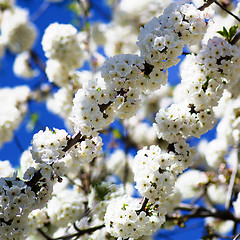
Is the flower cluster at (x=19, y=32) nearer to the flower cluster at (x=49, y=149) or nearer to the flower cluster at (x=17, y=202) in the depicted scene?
the flower cluster at (x=49, y=149)

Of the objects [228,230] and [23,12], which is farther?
[23,12]

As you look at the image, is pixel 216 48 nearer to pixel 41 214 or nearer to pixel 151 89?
pixel 151 89

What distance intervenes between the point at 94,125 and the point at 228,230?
Answer: 6.75 meters

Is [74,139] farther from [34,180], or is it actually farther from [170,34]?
[170,34]

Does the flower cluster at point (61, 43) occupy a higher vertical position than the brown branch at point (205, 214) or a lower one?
higher

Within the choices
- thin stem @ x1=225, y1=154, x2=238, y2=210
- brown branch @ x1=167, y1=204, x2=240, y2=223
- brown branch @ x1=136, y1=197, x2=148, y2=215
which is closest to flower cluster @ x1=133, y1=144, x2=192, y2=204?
brown branch @ x1=136, y1=197, x2=148, y2=215

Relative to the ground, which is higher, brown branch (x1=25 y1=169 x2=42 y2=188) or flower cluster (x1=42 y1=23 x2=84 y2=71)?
flower cluster (x1=42 y1=23 x2=84 y2=71)

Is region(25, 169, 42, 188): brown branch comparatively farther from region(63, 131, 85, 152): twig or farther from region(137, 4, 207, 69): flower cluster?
region(137, 4, 207, 69): flower cluster

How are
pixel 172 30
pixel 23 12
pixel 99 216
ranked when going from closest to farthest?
pixel 172 30 → pixel 99 216 → pixel 23 12

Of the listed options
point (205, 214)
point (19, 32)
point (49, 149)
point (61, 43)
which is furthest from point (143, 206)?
point (19, 32)

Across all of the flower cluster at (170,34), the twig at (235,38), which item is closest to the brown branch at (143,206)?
the flower cluster at (170,34)

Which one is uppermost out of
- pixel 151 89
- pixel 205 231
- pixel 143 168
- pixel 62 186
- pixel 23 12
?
pixel 23 12

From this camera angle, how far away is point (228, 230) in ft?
28.1

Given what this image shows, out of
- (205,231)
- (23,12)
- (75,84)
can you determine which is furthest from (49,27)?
(23,12)
